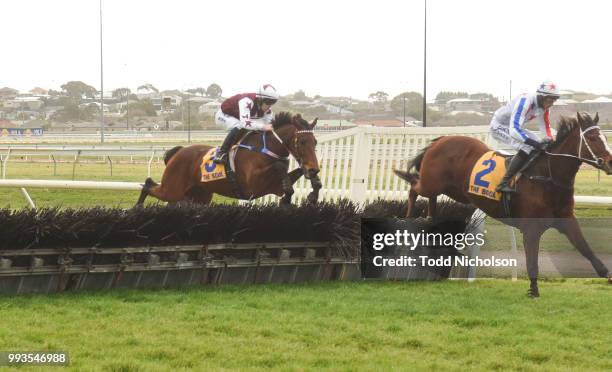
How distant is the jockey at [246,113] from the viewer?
8445 mm

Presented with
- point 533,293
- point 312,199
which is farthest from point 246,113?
point 533,293

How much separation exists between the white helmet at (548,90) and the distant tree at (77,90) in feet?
306

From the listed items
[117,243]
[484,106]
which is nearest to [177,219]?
[117,243]

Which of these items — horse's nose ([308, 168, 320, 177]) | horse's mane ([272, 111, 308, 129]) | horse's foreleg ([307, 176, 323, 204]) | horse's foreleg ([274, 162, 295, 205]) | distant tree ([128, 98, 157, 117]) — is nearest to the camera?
horse's foreleg ([307, 176, 323, 204])

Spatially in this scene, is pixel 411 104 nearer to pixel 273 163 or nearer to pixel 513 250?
pixel 273 163

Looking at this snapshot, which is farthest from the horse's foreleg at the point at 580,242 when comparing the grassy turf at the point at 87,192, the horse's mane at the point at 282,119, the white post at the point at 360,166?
the grassy turf at the point at 87,192

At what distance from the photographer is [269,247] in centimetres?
675

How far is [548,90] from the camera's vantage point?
22.5 feet

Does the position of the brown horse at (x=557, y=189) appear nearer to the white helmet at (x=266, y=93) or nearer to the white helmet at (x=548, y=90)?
the white helmet at (x=548, y=90)

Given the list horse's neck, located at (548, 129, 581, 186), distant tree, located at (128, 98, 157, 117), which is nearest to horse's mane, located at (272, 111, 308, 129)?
horse's neck, located at (548, 129, 581, 186)

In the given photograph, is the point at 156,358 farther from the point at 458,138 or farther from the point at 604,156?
the point at 458,138

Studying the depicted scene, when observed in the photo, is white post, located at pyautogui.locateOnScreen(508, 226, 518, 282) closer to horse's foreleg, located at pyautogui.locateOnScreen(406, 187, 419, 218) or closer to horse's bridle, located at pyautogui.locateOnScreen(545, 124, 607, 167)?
horse's foreleg, located at pyautogui.locateOnScreen(406, 187, 419, 218)

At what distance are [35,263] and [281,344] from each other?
1.94 m

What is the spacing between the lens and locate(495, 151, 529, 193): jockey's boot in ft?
22.9
